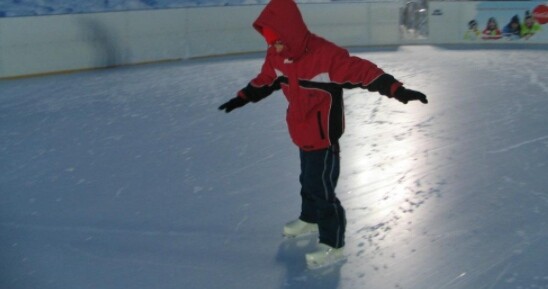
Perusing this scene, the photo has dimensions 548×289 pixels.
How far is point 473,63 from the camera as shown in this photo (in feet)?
24.8

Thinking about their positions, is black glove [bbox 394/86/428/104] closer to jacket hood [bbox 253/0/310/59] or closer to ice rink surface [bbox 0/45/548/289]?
jacket hood [bbox 253/0/310/59]

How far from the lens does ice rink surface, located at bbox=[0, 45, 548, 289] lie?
2.29 meters

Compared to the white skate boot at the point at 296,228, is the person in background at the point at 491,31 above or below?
below

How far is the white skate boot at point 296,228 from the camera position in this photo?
2588 mm

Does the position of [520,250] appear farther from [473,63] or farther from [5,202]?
[473,63]

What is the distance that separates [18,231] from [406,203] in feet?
5.16

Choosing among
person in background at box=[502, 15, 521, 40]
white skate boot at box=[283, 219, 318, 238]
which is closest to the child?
white skate boot at box=[283, 219, 318, 238]

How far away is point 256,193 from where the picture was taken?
3.13 meters

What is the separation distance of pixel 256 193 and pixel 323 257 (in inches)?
34.2

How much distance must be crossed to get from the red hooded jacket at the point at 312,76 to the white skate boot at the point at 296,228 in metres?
0.42

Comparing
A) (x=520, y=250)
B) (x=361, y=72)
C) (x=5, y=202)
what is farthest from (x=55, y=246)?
(x=520, y=250)

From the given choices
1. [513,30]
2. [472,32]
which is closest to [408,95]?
[513,30]

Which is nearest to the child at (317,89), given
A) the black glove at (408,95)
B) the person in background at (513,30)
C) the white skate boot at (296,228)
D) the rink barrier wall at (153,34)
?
the black glove at (408,95)

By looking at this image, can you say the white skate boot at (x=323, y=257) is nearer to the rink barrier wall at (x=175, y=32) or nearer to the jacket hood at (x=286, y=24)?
the jacket hood at (x=286, y=24)
